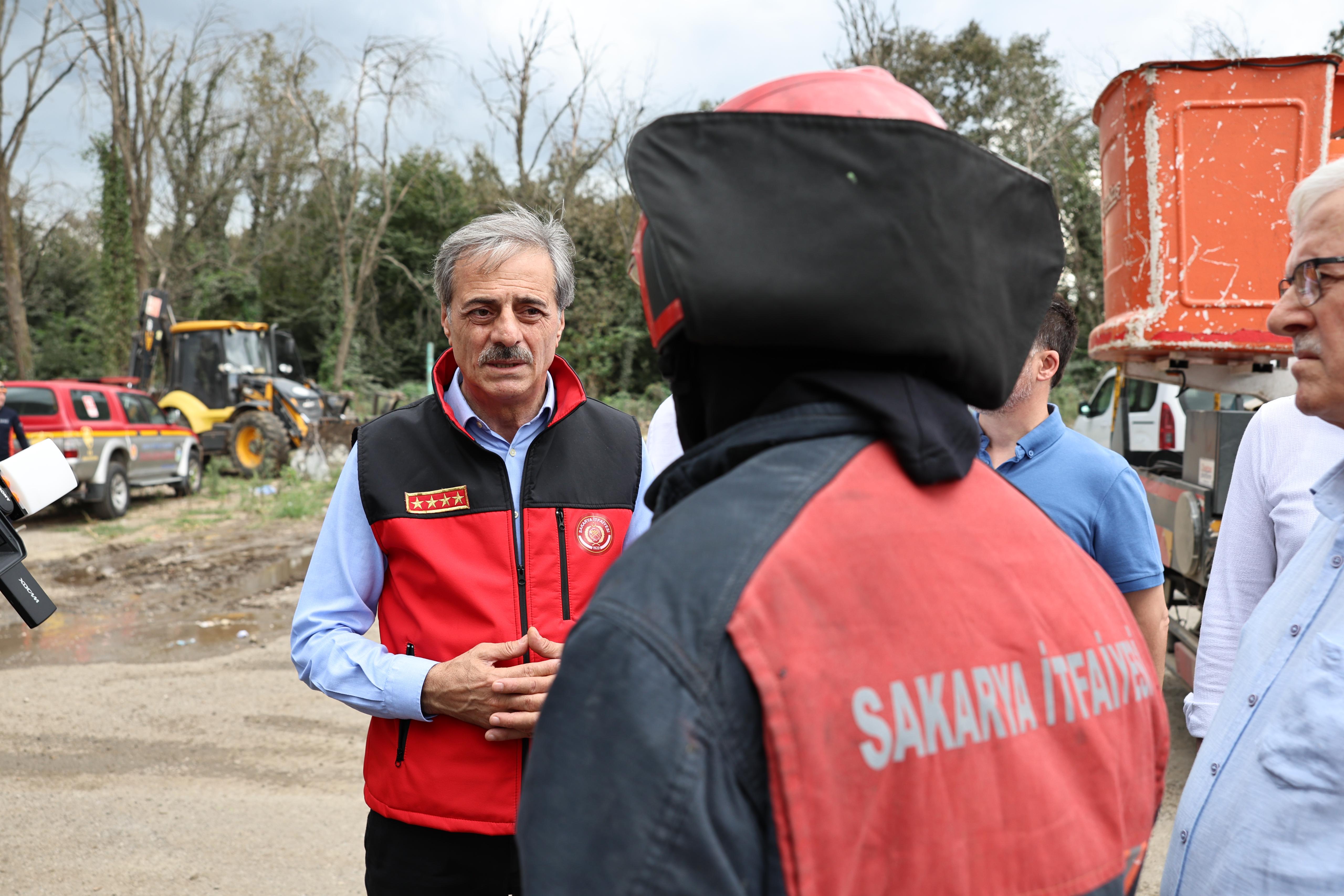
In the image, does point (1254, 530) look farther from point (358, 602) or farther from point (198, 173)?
point (198, 173)

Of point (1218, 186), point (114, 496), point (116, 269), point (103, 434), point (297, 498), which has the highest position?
point (116, 269)

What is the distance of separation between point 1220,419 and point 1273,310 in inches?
123

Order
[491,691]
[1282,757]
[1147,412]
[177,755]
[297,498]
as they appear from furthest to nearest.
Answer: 1. [297,498]
2. [1147,412]
3. [177,755]
4. [491,691]
5. [1282,757]

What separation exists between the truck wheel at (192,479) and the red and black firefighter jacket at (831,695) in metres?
15.6

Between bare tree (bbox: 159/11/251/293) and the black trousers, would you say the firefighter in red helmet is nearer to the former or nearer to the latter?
the black trousers

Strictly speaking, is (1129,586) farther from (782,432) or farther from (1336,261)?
(782,432)

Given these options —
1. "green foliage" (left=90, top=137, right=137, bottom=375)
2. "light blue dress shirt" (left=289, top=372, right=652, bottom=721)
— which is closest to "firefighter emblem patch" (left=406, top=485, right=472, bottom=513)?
"light blue dress shirt" (left=289, top=372, right=652, bottom=721)

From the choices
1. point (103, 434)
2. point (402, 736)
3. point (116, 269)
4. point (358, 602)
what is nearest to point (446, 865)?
point (402, 736)

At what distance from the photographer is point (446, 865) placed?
204cm

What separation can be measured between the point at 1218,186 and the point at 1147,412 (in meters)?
7.48

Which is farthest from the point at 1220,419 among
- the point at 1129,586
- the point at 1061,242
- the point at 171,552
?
the point at 171,552

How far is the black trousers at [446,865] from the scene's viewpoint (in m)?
2.03

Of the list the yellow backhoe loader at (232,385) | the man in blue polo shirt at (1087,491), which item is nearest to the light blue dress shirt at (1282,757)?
the man in blue polo shirt at (1087,491)

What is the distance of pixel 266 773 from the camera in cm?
468
